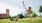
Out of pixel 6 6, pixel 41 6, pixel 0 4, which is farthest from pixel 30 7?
pixel 0 4

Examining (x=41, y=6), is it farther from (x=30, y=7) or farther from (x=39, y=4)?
(x=30, y=7)

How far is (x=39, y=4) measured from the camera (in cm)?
134

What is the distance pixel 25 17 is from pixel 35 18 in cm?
16

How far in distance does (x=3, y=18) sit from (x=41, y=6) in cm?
66

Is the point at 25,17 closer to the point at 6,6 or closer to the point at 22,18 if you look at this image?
the point at 22,18

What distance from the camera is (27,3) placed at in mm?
1323

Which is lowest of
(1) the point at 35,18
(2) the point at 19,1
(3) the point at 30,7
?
(1) the point at 35,18

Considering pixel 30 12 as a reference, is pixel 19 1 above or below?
above

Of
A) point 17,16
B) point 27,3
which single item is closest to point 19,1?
point 27,3

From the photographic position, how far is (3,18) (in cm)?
129

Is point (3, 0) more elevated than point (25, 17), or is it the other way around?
point (3, 0)

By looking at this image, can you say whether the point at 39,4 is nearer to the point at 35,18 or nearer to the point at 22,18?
the point at 35,18

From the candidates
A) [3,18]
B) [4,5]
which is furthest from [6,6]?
[3,18]

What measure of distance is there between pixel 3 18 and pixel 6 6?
0.21 meters
